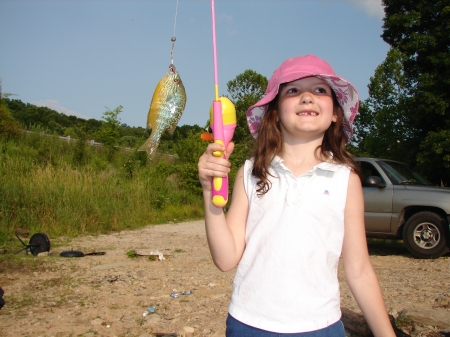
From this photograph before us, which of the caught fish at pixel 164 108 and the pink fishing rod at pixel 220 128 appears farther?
the caught fish at pixel 164 108

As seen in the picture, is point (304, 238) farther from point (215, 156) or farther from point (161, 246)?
point (161, 246)

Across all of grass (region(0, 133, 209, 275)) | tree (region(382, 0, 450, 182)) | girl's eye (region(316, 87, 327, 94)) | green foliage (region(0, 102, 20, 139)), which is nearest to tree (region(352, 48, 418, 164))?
tree (region(382, 0, 450, 182))

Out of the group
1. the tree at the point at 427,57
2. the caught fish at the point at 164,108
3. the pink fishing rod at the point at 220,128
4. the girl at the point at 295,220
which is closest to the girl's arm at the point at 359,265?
the girl at the point at 295,220

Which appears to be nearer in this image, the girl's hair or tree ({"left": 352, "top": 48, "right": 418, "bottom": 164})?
the girl's hair

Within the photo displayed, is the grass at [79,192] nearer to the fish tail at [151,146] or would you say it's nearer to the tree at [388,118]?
the fish tail at [151,146]

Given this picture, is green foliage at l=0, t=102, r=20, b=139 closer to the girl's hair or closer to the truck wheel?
the truck wheel

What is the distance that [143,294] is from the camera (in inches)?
199

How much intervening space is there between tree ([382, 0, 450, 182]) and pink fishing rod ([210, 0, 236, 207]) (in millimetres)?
13277

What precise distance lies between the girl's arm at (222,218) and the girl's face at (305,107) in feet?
0.86

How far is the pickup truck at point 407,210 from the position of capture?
6.84m

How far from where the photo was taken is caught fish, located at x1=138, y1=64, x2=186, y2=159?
1.87m

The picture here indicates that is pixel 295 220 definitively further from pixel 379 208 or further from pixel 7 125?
pixel 7 125

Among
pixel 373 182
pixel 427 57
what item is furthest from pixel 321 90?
pixel 427 57

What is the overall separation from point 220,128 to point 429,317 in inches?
121
